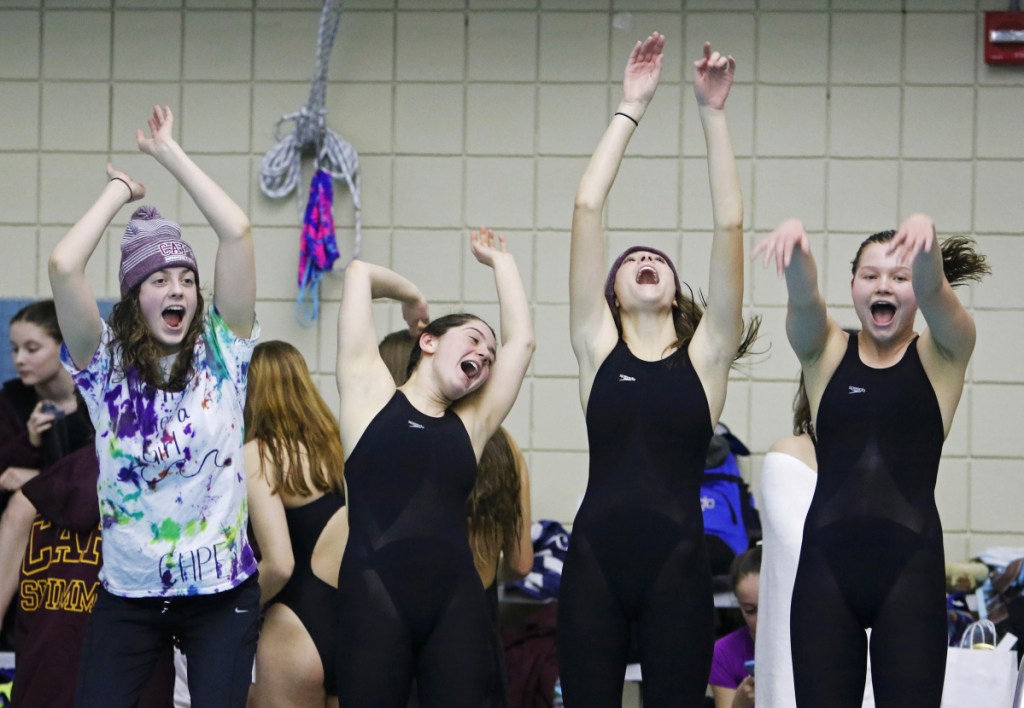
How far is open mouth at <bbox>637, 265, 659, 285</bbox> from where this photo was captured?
13.2 ft

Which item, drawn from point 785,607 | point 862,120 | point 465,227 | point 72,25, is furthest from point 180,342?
point 862,120

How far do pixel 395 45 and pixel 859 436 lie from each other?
10.4 feet

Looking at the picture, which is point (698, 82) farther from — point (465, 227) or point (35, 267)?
point (35, 267)

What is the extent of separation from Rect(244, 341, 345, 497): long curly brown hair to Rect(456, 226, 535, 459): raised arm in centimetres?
59

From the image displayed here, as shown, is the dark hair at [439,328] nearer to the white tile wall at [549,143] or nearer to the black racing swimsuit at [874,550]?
the black racing swimsuit at [874,550]

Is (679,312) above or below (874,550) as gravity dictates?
above

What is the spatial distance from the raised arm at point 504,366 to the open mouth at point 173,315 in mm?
791

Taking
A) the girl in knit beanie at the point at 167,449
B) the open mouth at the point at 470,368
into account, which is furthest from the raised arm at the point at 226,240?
the open mouth at the point at 470,368

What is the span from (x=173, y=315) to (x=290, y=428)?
722 mm

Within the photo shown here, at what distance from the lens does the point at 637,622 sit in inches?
148

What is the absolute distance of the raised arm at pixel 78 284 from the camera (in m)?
3.63

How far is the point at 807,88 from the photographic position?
603cm

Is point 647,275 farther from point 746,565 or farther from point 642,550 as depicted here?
point 746,565

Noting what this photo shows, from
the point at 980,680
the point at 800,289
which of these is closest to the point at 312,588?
the point at 800,289
